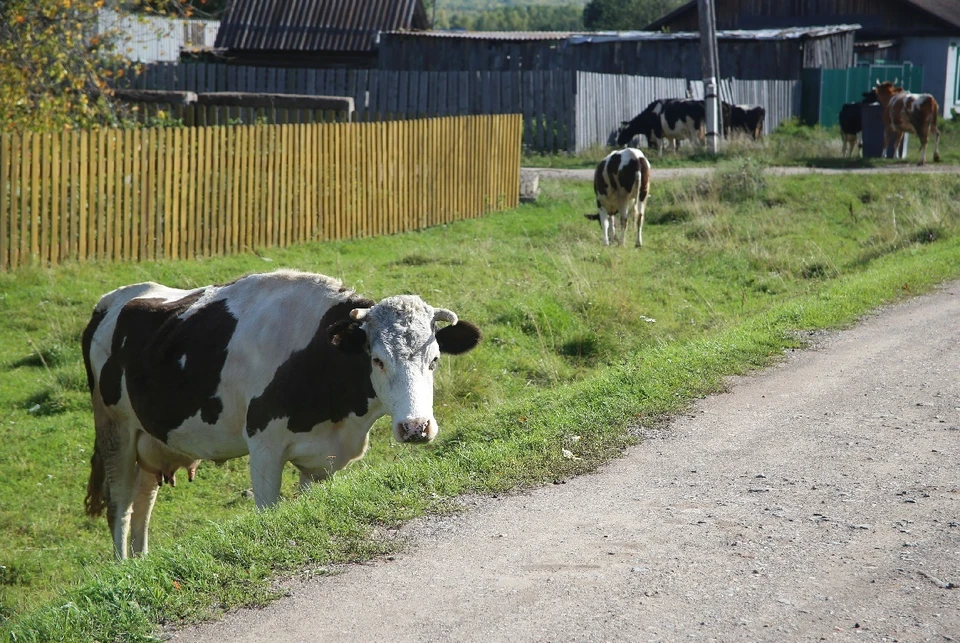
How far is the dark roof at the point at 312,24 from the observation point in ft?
119

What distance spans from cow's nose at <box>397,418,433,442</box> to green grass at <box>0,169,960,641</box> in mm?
Answer: 423

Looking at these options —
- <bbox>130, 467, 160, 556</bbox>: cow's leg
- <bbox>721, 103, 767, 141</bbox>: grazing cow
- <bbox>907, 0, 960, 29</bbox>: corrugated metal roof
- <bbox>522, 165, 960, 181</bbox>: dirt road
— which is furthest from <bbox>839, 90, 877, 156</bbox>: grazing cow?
<bbox>130, 467, 160, 556</bbox>: cow's leg

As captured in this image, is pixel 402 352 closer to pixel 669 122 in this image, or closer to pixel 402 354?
pixel 402 354

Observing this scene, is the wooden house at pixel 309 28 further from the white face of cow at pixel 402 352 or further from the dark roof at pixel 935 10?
the white face of cow at pixel 402 352

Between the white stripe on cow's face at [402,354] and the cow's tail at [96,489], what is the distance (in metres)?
2.38

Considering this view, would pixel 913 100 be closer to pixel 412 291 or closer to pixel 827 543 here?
pixel 412 291

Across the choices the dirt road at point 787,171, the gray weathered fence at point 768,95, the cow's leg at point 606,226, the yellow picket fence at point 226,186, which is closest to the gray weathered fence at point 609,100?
the gray weathered fence at point 768,95

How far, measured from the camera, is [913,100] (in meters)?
25.2

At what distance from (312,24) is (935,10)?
22787 mm

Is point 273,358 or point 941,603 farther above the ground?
point 273,358

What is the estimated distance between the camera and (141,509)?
7.43m

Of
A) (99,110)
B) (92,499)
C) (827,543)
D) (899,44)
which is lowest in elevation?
(92,499)

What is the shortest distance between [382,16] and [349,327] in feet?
106

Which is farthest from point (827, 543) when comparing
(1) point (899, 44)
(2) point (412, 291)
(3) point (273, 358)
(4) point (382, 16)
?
(1) point (899, 44)
